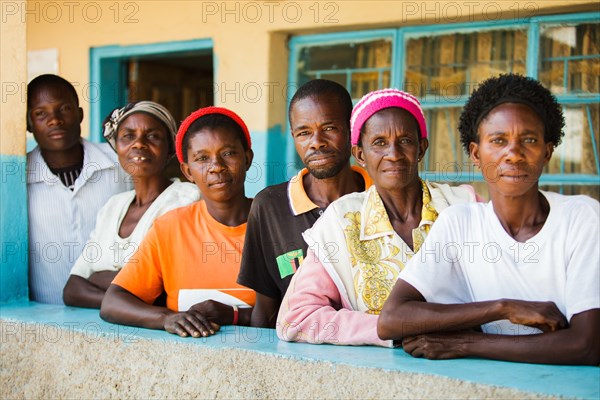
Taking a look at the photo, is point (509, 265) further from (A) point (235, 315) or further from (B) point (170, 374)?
(B) point (170, 374)

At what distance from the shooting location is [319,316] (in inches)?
107

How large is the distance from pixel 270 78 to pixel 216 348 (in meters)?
3.10

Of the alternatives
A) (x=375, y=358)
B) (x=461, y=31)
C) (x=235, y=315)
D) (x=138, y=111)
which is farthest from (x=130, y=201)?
(x=461, y=31)

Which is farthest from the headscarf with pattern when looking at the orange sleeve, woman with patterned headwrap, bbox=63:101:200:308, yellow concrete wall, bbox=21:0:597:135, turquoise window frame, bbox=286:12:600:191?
turquoise window frame, bbox=286:12:600:191

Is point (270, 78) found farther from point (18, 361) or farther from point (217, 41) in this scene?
point (18, 361)

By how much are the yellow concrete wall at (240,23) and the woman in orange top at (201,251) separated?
215 cm

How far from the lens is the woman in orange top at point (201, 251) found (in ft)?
10.6

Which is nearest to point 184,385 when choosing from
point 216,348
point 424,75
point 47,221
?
point 216,348

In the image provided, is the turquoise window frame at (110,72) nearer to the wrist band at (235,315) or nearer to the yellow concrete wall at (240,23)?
the yellow concrete wall at (240,23)

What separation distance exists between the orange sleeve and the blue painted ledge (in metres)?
0.18

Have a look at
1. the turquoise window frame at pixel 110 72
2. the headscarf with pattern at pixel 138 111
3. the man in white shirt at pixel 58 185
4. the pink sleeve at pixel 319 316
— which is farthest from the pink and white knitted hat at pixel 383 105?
the turquoise window frame at pixel 110 72

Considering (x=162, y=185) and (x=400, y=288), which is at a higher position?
(x=162, y=185)

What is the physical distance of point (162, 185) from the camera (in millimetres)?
3957

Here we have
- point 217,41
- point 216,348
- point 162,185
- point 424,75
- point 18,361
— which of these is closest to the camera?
point 216,348
